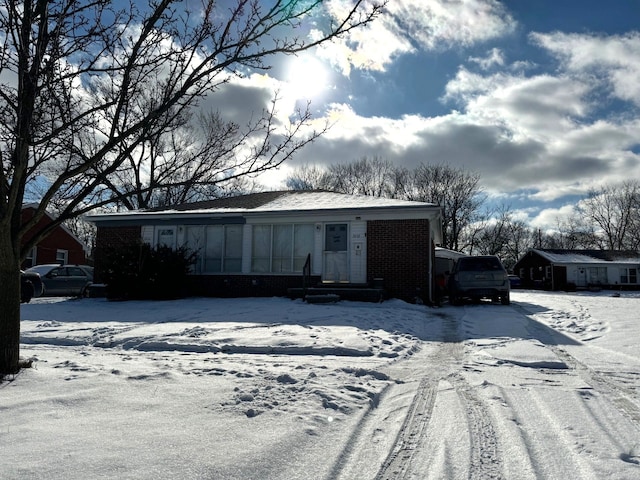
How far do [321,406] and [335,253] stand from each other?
11086 millimetres

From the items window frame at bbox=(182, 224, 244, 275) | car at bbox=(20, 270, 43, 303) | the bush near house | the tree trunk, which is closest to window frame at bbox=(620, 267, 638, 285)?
window frame at bbox=(182, 224, 244, 275)

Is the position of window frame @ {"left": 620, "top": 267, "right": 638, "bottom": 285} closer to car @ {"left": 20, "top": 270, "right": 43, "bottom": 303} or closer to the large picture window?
the large picture window

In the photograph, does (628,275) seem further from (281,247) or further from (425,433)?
(425,433)

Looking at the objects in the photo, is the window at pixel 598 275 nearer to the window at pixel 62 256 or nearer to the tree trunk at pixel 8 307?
the window at pixel 62 256

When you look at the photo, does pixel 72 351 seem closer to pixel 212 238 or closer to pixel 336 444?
pixel 336 444

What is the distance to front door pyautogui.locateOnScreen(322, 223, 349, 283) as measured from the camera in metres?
14.8

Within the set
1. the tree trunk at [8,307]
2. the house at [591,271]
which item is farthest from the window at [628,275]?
the tree trunk at [8,307]

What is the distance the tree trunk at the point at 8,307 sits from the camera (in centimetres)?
468

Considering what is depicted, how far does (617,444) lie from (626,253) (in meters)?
47.8

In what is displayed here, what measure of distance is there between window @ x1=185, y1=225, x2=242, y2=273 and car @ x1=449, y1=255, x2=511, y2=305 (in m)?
7.21

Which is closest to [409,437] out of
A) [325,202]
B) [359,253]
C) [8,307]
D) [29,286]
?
[8,307]

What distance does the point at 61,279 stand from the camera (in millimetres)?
20031

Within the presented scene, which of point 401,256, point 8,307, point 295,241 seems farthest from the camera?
point 295,241

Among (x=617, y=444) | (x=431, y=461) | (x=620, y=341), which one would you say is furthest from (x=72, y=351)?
(x=620, y=341)
